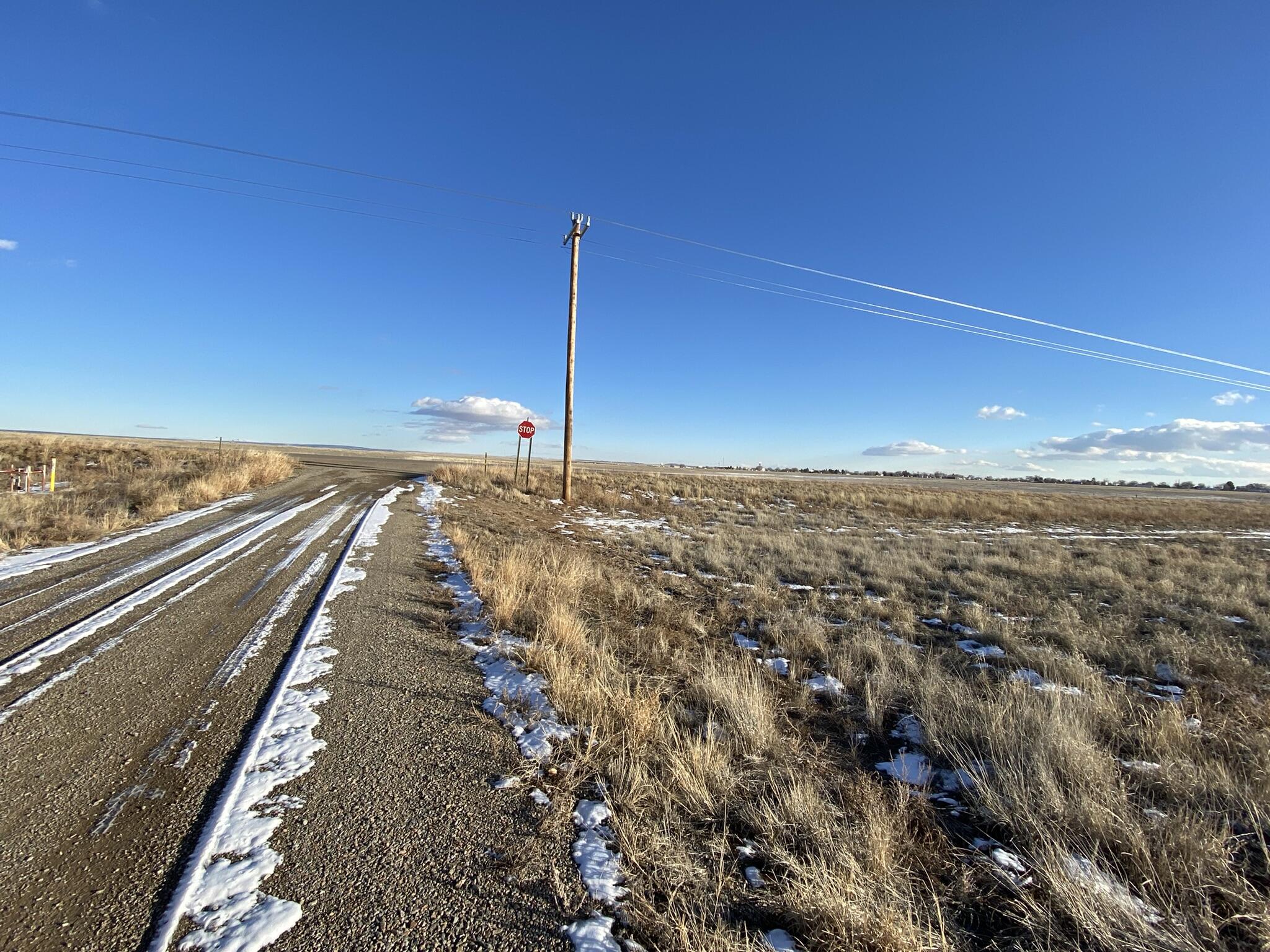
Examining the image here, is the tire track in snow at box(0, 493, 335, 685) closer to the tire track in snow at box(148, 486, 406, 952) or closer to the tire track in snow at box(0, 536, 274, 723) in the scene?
the tire track in snow at box(0, 536, 274, 723)

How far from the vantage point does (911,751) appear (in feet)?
14.0

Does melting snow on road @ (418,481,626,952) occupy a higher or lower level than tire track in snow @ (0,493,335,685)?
lower

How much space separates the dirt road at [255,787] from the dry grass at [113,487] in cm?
492

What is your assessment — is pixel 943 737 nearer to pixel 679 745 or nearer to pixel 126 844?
pixel 679 745

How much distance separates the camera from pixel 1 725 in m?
3.53

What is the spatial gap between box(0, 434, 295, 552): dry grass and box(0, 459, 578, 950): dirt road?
4921mm

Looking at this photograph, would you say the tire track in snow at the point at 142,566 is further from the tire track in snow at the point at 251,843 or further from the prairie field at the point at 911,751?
the prairie field at the point at 911,751

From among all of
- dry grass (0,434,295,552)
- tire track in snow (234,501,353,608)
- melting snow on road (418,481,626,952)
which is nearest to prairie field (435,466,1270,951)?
melting snow on road (418,481,626,952)

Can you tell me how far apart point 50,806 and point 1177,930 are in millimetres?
5376

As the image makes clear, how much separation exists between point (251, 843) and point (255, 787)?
1.68 feet

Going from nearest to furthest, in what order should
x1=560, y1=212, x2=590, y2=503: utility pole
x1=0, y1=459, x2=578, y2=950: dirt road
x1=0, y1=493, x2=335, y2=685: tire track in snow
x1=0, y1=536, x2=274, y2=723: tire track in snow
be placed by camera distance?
x1=0, y1=459, x2=578, y2=950: dirt road → x1=0, y1=536, x2=274, y2=723: tire track in snow → x1=0, y1=493, x2=335, y2=685: tire track in snow → x1=560, y1=212, x2=590, y2=503: utility pole

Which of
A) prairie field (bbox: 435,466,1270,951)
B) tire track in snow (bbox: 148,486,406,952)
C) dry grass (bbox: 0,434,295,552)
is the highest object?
dry grass (bbox: 0,434,295,552)

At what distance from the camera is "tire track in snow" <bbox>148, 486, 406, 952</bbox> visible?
6.73 feet

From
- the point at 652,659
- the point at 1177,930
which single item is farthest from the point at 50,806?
the point at 1177,930
